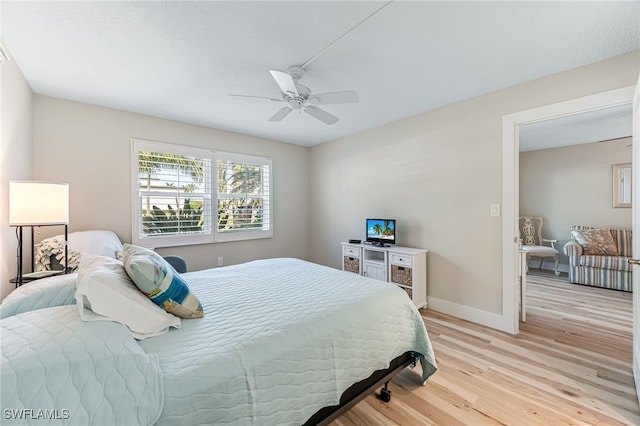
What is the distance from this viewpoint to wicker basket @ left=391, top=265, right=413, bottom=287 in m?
3.26

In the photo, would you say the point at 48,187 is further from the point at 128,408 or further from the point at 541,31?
Result: the point at 541,31

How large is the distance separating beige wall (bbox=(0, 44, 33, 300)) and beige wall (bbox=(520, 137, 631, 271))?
25.1 ft

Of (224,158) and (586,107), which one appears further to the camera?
(224,158)

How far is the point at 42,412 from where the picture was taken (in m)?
0.74

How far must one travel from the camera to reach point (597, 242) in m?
4.32

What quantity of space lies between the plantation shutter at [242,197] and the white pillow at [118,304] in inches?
108

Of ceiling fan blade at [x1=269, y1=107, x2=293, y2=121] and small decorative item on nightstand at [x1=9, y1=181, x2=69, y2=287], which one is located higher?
ceiling fan blade at [x1=269, y1=107, x2=293, y2=121]

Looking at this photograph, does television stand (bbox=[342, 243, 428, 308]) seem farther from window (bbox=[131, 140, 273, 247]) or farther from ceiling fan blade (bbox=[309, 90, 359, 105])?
ceiling fan blade (bbox=[309, 90, 359, 105])

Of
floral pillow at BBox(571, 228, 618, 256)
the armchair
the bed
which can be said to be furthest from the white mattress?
the armchair

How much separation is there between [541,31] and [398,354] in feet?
8.00

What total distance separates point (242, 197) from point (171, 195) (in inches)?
40.6

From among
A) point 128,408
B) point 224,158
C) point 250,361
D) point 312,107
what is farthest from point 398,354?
point 224,158

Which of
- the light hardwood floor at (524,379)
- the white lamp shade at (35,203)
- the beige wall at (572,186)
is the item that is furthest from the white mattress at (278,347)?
the beige wall at (572,186)

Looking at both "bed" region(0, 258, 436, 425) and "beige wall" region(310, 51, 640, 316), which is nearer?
"bed" region(0, 258, 436, 425)
